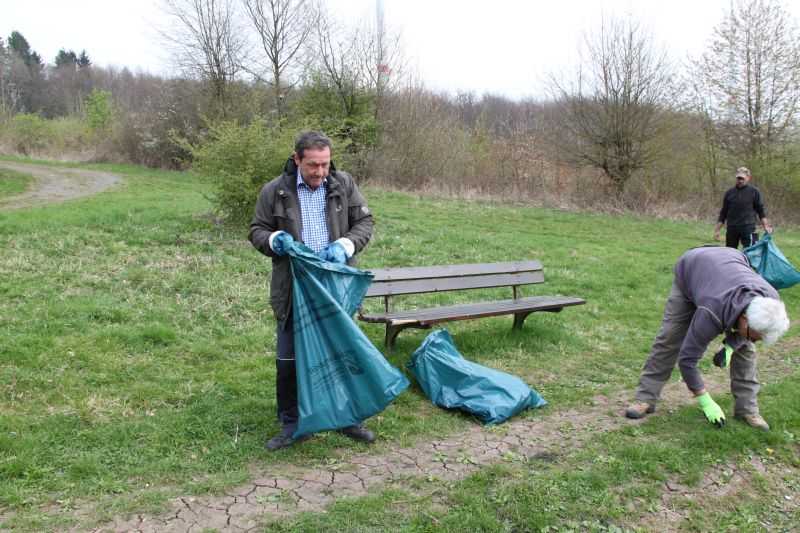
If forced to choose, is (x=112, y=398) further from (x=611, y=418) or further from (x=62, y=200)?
(x=62, y=200)

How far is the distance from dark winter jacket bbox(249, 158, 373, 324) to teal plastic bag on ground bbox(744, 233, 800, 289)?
5.27 metres

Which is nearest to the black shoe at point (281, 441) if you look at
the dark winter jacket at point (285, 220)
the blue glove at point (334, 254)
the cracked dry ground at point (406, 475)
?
the cracked dry ground at point (406, 475)

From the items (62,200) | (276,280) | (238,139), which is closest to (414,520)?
(276,280)

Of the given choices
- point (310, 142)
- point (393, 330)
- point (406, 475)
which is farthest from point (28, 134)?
point (406, 475)

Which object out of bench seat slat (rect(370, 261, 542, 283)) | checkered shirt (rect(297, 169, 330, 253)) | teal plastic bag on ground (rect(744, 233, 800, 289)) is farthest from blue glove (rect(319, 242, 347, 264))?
teal plastic bag on ground (rect(744, 233, 800, 289))

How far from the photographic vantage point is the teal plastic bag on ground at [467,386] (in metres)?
4.68

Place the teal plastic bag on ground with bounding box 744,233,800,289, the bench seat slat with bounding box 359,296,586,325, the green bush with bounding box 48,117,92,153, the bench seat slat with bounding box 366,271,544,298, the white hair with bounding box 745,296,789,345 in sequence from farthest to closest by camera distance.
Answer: the green bush with bounding box 48,117,92,153
the teal plastic bag on ground with bounding box 744,233,800,289
the bench seat slat with bounding box 366,271,544,298
the bench seat slat with bounding box 359,296,586,325
the white hair with bounding box 745,296,789,345

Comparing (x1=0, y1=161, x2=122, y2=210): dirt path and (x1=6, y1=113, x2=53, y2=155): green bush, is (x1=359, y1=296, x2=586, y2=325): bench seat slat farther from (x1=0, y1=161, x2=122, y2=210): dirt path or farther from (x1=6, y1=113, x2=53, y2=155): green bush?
(x1=6, y1=113, x2=53, y2=155): green bush

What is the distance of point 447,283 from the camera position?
651cm

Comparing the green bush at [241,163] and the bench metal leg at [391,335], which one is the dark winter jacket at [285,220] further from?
the green bush at [241,163]

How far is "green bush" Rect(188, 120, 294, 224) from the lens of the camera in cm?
1016

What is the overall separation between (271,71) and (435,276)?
23.7 metres

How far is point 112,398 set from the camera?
4504 mm

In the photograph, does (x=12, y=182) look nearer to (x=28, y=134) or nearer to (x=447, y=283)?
(x=447, y=283)
